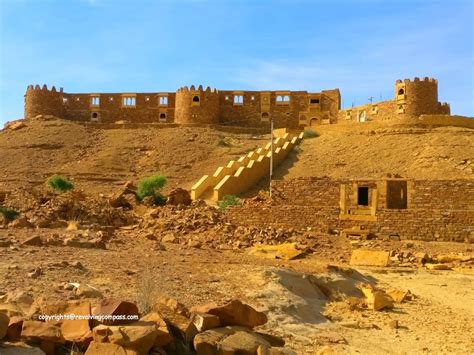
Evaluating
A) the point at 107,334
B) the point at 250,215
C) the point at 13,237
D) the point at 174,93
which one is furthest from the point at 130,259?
the point at 174,93

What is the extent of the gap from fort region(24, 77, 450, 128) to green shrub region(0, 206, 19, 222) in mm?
26715

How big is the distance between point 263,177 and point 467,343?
20.8 m

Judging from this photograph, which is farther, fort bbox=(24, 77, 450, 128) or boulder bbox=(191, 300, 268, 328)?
fort bbox=(24, 77, 450, 128)

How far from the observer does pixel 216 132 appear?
1602 inches

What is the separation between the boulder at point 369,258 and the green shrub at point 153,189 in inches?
440

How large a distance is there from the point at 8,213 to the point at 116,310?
12639 mm

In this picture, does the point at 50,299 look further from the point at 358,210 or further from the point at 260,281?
the point at 358,210

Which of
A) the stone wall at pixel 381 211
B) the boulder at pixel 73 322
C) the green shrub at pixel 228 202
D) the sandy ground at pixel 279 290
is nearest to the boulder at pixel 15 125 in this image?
the green shrub at pixel 228 202

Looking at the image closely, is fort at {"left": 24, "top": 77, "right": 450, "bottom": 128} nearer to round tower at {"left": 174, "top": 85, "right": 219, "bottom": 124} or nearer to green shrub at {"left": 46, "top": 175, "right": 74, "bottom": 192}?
round tower at {"left": 174, "top": 85, "right": 219, "bottom": 124}

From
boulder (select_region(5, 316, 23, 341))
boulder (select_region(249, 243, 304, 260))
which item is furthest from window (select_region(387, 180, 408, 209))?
boulder (select_region(5, 316, 23, 341))

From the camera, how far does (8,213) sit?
16734mm

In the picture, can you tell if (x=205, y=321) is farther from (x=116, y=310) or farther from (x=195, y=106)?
(x=195, y=106)

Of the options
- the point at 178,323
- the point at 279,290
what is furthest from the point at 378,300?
the point at 178,323

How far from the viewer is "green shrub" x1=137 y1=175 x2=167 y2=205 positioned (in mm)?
23797
